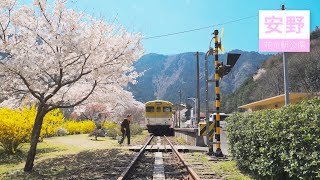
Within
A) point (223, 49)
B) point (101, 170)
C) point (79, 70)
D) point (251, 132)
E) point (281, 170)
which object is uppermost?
point (223, 49)

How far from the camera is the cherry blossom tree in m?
9.59

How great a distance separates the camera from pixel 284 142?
562 cm

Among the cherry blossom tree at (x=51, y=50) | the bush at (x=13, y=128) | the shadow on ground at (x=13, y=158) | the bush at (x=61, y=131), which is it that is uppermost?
the cherry blossom tree at (x=51, y=50)

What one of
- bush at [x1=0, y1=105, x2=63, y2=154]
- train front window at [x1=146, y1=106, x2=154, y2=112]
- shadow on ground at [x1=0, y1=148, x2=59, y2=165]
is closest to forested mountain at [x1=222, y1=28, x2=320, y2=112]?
train front window at [x1=146, y1=106, x2=154, y2=112]

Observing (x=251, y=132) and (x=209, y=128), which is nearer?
(x=251, y=132)

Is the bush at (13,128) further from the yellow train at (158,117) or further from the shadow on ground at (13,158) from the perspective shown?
the yellow train at (158,117)

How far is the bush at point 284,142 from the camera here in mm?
4684

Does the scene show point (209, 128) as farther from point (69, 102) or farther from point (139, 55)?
point (69, 102)

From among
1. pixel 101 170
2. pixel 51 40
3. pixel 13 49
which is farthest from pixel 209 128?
pixel 13 49

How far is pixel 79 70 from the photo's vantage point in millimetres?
11133

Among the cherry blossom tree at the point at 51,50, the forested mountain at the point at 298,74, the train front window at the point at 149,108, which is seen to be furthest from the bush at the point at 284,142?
the forested mountain at the point at 298,74

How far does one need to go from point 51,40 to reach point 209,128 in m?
6.96

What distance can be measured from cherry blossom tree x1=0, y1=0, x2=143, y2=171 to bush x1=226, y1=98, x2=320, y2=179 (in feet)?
16.5

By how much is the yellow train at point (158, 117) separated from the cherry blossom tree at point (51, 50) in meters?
20.4
